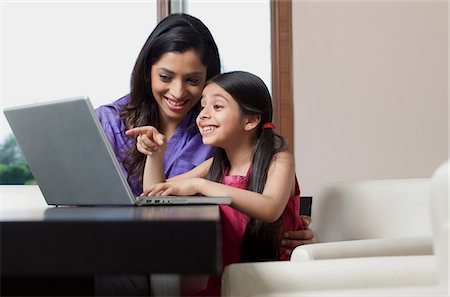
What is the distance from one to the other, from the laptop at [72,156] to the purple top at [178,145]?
64 centimetres

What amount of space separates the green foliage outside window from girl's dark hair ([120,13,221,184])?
6.41 feet

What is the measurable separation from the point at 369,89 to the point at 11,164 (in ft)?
5.96

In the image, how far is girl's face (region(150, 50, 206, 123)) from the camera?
2.11 m

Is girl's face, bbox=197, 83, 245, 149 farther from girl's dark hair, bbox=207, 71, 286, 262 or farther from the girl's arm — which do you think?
the girl's arm

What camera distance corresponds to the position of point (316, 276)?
1311 millimetres

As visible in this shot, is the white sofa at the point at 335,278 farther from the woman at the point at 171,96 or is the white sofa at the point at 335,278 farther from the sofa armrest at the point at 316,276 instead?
the woman at the point at 171,96

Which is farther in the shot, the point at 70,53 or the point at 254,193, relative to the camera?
the point at 70,53

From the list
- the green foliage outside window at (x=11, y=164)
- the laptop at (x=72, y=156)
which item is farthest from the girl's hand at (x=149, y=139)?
the green foliage outside window at (x=11, y=164)

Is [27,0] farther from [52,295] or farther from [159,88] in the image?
[52,295]

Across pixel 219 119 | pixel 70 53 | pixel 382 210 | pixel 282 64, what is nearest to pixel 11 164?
pixel 70 53

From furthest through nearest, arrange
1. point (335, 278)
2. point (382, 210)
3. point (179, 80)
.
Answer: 1. point (179, 80)
2. point (382, 210)
3. point (335, 278)

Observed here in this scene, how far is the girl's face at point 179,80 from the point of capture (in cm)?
211

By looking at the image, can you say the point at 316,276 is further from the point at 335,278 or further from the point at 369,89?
the point at 369,89

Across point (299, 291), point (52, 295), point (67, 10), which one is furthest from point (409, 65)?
point (52, 295)
